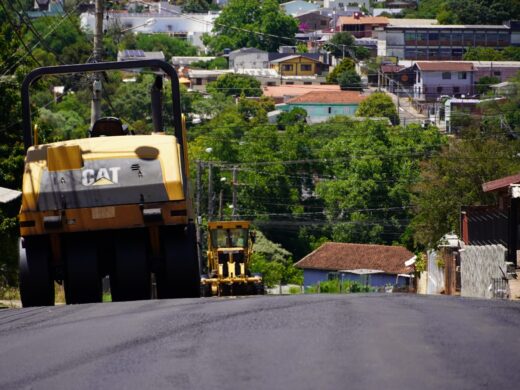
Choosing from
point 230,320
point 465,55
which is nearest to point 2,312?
point 230,320

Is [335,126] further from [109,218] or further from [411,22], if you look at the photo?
[411,22]

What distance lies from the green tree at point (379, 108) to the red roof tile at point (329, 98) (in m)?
5.43

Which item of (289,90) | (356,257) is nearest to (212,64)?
(289,90)

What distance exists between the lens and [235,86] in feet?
414

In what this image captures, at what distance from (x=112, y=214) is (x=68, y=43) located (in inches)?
4910

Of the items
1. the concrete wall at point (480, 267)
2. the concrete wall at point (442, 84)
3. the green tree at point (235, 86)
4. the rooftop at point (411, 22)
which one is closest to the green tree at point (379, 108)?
the green tree at point (235, 86)

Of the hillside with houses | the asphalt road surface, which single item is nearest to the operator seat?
the hillside with houses

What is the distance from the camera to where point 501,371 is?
246 inches

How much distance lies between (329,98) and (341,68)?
24134mm

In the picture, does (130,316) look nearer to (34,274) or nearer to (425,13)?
(34,274)

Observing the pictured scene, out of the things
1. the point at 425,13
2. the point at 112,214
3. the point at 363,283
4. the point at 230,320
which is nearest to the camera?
the point at 230,320

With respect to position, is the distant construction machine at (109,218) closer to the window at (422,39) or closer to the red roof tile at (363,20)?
the window at (422,39)

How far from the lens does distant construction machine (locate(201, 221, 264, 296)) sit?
3153cm

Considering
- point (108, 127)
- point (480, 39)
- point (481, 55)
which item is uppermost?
point (108, 127)
